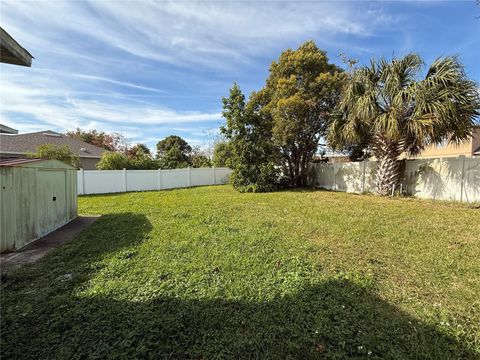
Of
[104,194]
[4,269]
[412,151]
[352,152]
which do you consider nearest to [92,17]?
[4,269]

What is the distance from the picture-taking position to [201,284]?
10.1ft

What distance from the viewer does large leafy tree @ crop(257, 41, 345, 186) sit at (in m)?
11.7

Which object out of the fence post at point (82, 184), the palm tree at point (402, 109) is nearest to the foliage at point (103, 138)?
the fence post at point (82, 184)

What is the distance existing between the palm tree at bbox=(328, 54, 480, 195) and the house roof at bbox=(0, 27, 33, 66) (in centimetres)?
957

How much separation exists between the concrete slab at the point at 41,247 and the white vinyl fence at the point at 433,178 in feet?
36.9

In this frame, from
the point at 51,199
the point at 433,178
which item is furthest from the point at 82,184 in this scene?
the point at 433,178

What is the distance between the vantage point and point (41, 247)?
15.6 feet

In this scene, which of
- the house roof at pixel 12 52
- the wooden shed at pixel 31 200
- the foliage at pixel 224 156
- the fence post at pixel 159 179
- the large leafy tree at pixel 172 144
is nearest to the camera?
the house roof at pixel 12 52

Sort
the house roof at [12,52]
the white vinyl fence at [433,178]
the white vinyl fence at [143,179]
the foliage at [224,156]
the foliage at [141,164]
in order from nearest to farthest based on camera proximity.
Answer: the house roof at [12,52]
the white vinyl fence at [433,178]
the white vinyl fence at [143,179]
the foliage at [224,156]
the foliage at [141,164]

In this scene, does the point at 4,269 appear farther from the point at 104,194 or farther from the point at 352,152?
the point at 352,152

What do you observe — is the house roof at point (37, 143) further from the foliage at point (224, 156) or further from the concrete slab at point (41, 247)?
the concrete slab at point (41, 247)

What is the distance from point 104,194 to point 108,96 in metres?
5.37

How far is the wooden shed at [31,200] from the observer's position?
175 inches

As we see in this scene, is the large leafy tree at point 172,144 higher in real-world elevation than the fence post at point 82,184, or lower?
higher
